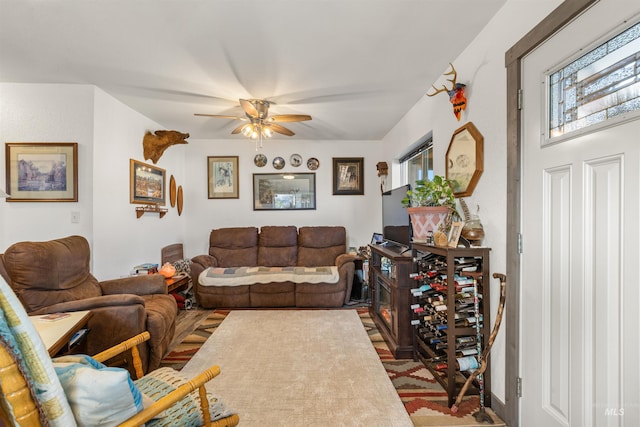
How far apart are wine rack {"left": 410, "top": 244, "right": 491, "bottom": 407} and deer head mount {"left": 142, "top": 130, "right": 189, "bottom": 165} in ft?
11.0

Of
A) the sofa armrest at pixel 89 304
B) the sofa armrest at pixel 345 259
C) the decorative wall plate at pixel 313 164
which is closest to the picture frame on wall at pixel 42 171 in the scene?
the sofa armrest at pixel 89 304

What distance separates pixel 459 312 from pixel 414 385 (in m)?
0.65

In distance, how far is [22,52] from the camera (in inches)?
93.7

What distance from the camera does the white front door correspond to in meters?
1.15

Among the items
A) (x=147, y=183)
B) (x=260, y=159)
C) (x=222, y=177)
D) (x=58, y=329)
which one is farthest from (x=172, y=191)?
(x=58, y=329)

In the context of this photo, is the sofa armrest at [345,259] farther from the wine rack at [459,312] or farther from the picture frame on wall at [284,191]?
the wine rack at [459,312]

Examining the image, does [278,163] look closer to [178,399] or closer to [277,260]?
[277,260]

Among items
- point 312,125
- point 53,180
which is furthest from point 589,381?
point 53,180

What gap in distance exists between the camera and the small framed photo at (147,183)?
3680 millimetres

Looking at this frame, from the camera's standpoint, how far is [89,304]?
2.16 meters

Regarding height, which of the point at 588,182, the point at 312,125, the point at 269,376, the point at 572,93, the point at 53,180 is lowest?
the point at 269,376

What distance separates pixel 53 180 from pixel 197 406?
9.40 feet

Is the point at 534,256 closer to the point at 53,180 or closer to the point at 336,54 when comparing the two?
the point at 336,54

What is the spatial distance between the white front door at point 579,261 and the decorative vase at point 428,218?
62 centimetres
